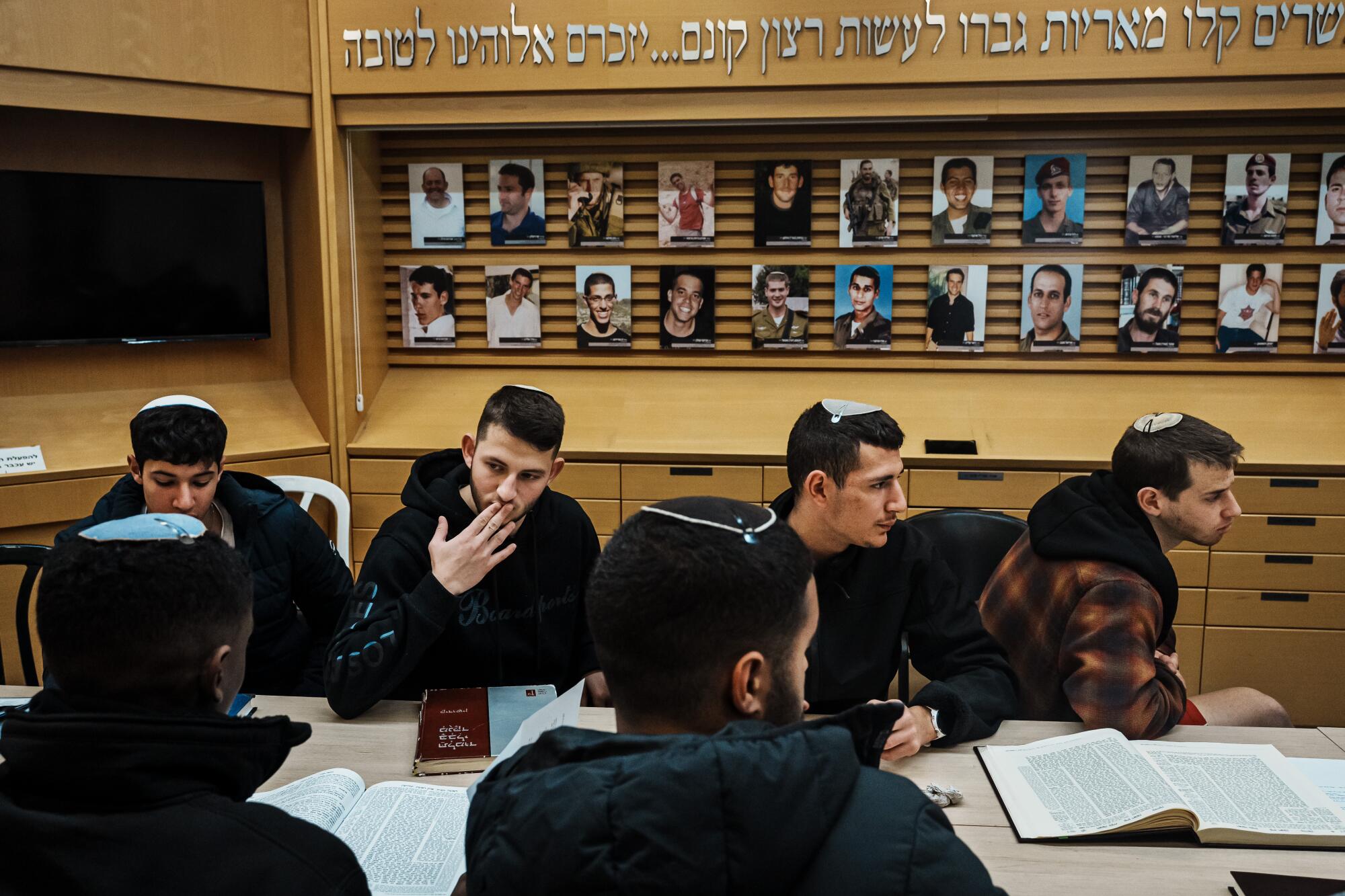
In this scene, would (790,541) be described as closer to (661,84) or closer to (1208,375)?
(661,84)

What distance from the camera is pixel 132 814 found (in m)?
1.12

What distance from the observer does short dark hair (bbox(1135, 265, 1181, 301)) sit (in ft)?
15.5

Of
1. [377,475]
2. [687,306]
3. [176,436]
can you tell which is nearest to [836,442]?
[176,436]

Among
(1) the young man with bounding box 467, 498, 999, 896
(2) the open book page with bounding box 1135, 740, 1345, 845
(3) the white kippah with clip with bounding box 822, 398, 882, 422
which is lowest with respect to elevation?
(2) the open book page with bounding box 1135, 740, 1345, 845

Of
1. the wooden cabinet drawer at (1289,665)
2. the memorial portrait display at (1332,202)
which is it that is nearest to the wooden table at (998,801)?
the wooden cabinet drawer at (1289,665)

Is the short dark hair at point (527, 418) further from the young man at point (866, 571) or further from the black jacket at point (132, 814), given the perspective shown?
the black jacket at point (132, 814)

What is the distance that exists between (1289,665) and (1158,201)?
2.12m

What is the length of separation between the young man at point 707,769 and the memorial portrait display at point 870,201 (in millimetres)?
3842

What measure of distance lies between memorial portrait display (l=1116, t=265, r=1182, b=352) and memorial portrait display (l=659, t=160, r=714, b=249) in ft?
6.46

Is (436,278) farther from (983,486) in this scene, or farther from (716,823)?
(716,823)

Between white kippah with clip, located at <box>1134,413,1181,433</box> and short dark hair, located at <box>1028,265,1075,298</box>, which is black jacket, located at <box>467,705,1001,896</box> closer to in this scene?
white kippah with clip, located at <box>1134,413,1181,433</box>

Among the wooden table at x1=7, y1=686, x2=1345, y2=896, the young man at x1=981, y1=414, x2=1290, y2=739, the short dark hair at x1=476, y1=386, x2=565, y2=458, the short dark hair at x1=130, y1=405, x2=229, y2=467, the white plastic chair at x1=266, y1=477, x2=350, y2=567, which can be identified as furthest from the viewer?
the white plastic chair at x1=266, y1=477, x2=350, y2=567

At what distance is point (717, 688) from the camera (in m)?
1.14

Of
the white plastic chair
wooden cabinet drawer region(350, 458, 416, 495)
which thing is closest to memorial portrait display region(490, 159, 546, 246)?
wooden cabinet drawer region(350, 458, 416, 495)
